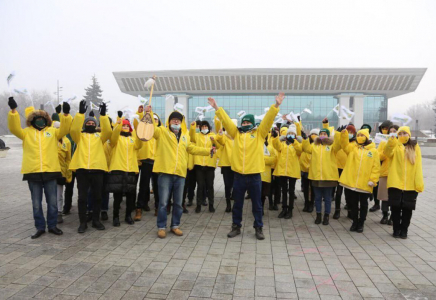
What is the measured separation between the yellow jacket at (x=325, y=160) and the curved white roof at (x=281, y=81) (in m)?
41.7

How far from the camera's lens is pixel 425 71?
45.2 meters

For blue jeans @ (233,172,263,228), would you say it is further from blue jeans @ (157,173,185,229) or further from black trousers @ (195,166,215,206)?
black trousers @ (195,166,215,206)

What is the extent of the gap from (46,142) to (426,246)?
21.1 ft

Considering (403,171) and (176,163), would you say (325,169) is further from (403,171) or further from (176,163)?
(176,163)

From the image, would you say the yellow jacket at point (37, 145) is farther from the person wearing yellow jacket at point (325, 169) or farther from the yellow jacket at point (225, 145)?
the person wearing yellow jacket at point (325, 169)

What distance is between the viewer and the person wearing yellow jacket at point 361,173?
550cm

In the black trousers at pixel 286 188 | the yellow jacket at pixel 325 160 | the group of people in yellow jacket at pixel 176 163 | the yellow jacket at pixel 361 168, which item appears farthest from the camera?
the black trousers at pixel 286 188

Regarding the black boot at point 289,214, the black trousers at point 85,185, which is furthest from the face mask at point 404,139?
the black trousers at point 85,185

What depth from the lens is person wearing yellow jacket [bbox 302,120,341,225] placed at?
5949 mm

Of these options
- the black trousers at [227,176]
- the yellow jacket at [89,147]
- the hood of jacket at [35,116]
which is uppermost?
the hood of jacket at [35,116]

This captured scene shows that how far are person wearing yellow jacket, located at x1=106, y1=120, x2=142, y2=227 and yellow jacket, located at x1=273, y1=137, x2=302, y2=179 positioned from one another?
2993 millimetres

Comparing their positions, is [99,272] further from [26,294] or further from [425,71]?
[425,71]

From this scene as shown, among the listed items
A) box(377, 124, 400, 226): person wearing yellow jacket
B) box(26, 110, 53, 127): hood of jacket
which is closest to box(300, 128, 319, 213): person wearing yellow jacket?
box(377, 124, 400, 226): person wearing yellow jacket

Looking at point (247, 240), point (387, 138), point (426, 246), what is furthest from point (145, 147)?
point (426, 246)
